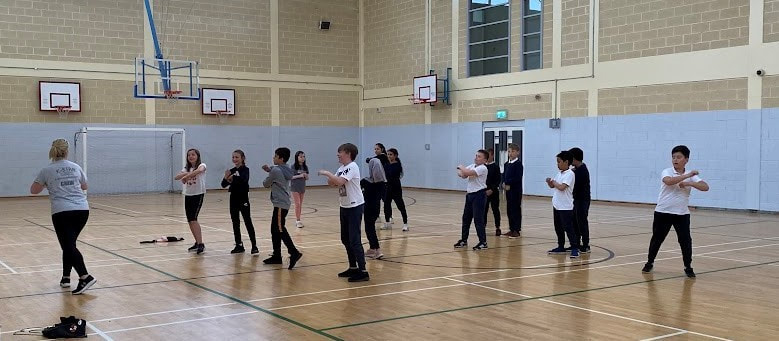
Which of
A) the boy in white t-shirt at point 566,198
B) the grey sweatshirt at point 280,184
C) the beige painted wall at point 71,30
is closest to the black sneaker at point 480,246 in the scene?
the boy in white t-shirt at point 566,198

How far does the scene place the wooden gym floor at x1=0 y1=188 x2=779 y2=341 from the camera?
20.6 ft

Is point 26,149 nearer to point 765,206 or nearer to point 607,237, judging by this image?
point 607,237

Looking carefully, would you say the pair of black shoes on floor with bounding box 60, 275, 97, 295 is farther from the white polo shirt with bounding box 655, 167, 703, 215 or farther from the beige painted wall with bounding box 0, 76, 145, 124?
the beige painted wall with bounding box 0, 76, 145, 124

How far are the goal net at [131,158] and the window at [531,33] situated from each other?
39.9 ft

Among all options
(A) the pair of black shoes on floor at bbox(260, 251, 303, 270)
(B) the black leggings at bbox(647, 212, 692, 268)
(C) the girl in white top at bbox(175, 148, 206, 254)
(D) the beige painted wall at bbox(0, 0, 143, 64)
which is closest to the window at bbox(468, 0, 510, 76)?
(D) the beige painted wall at bbox(0, 0, 143, 64)

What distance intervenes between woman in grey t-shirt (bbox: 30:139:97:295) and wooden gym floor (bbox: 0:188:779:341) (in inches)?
14.7

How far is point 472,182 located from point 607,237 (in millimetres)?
3296

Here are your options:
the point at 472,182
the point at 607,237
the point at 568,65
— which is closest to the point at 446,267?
the point at 472,182

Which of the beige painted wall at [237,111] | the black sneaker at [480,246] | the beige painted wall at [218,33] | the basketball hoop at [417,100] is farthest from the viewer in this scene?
the basketball hoop at [417,100]

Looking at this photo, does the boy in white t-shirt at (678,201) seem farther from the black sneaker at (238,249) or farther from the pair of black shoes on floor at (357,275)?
the black sneaker at (238,249)

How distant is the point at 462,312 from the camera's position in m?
6.92

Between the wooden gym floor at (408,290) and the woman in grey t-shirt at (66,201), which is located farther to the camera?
the woman in grey t-shirt at (66,201)

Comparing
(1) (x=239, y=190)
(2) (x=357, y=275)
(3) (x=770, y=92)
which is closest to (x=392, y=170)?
(1) (x=239, y=190)

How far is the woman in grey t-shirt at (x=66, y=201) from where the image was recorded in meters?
7.86
